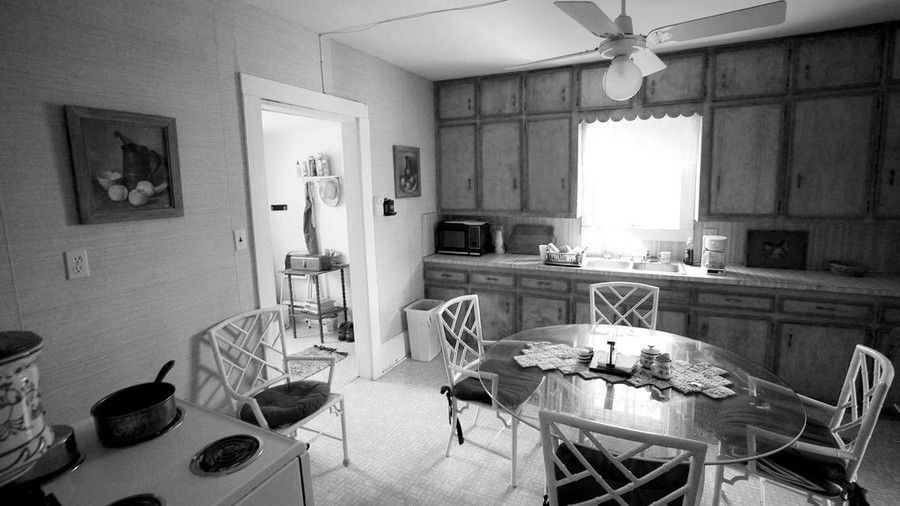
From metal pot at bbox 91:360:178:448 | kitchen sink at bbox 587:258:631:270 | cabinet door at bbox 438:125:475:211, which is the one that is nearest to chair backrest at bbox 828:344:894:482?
kitchen sink at bbox 587:258:631:270

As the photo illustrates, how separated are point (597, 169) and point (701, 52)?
118 cm

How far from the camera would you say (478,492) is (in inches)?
91.4

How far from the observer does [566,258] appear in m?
3.80

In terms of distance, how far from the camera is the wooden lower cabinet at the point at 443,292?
4.20 meters

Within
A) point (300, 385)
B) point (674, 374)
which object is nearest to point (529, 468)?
point (674, 374)

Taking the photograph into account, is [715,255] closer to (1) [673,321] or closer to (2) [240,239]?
(1) [673,321]

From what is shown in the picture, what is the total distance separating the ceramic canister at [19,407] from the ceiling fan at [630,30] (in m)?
1.92

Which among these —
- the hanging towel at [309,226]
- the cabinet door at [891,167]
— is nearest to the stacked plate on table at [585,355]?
the cabinet door at [891,167]

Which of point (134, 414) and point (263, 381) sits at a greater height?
point (134, 414)

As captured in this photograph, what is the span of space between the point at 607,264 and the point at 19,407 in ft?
12.5

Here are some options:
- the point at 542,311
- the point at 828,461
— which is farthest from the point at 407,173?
the point at 828,461

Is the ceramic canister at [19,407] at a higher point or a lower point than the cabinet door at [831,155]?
lower

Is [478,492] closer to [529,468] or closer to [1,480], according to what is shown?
[529,468]

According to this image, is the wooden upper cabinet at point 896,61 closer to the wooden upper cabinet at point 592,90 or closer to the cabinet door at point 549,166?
the wooden upper cabinet at point 592,90
